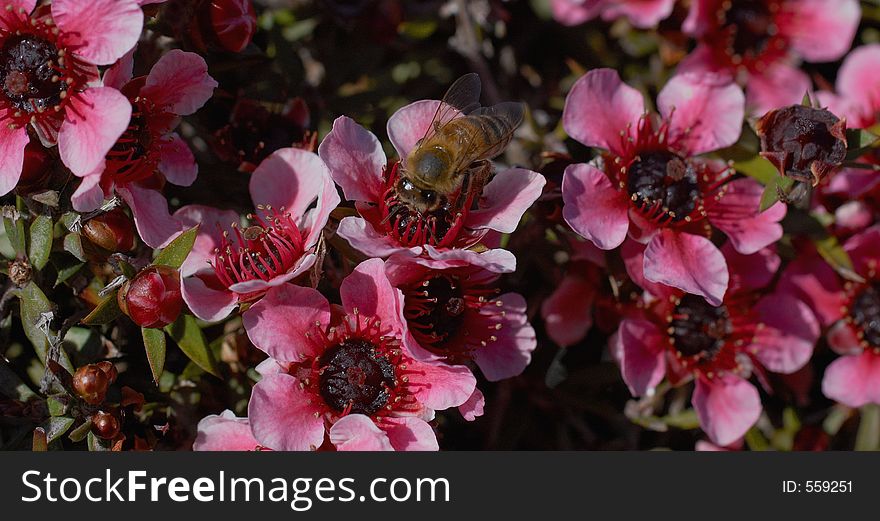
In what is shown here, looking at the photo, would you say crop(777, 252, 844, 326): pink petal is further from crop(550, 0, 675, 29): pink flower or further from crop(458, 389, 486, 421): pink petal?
crop(458, 389, 486, 421): pink petal

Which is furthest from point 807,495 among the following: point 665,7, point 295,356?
point 665,7

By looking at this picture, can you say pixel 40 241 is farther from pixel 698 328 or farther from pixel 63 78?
pixel 698 328

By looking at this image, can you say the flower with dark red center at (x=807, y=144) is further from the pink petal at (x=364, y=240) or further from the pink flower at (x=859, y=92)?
the pink petal at (x=364, y=240)

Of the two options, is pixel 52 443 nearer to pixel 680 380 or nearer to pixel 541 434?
pixel 541 434

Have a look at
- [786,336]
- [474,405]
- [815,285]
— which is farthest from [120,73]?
[815,285]

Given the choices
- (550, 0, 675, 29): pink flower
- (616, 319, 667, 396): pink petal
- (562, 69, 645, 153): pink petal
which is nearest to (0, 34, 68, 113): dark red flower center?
(562, 69, 645, 153): pink petal
